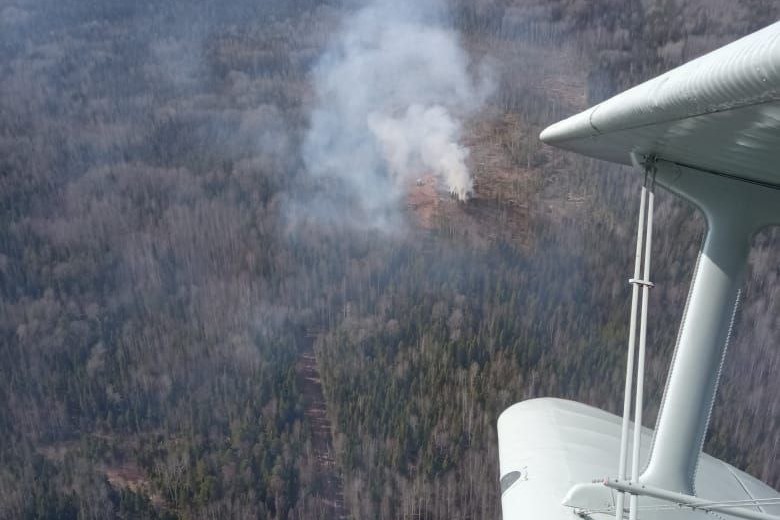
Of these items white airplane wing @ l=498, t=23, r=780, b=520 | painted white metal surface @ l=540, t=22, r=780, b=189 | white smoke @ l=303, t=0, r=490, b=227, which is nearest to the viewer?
painted white metal surface @ l=540, t=22, r=780, b=189

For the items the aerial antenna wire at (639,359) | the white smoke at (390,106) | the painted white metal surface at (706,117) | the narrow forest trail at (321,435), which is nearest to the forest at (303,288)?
the narrow forest trail at (321,435)

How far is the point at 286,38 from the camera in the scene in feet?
149

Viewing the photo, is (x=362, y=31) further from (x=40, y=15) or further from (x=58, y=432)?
(x=58, y=432)

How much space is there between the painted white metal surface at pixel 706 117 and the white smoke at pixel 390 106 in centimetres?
2438

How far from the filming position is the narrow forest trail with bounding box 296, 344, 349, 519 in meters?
19.4

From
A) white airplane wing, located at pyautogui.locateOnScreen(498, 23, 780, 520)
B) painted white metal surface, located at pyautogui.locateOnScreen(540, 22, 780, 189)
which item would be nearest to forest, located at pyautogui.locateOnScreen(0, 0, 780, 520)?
white airplane wing, located at pyautogui.locateOnScreen(498, 23, 780, 520)

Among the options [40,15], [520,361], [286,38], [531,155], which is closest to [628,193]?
[531,155]

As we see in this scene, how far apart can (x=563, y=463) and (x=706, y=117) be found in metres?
5.99

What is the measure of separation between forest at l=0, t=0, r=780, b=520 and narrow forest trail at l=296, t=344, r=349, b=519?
0.08 metres

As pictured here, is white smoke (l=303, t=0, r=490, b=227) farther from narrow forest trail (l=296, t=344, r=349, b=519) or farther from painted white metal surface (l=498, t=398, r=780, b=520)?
painted white metal surface (l=498, t=398, r=780, b=520)

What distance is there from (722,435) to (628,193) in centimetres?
1358

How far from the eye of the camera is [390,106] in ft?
127

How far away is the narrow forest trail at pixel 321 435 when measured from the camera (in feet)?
63.5

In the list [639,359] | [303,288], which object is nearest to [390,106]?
[303,288]
